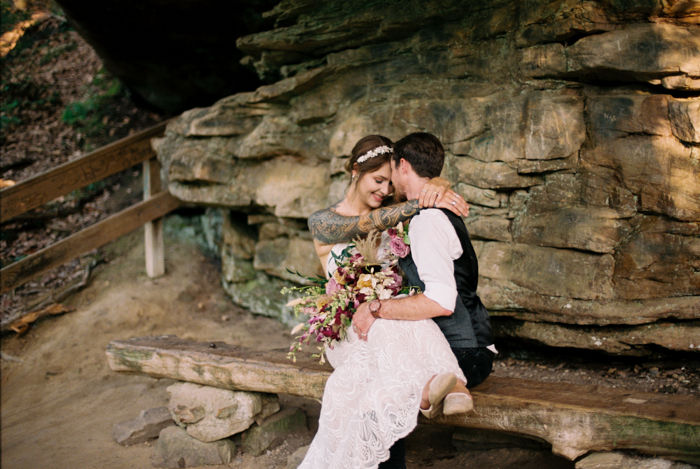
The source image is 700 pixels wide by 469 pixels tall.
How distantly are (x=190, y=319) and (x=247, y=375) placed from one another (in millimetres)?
3597

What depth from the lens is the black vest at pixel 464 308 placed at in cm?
308

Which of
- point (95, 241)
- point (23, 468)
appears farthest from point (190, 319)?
point (23, 468)

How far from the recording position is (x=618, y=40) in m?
4.11

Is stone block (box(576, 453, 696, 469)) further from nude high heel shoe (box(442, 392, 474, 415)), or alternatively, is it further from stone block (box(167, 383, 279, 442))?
stone block (box(167, 383, 279, 442))

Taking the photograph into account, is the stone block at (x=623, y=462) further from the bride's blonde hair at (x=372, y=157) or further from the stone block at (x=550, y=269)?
the bride's blonde hair at (x=372, y=157)

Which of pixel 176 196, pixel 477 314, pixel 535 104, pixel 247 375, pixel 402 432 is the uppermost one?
pixel 535 104

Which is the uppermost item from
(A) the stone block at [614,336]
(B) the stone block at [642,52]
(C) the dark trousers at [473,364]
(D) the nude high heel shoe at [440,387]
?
(B) the stone block at [642,52]

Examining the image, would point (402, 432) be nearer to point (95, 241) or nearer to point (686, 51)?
point (686, 51)

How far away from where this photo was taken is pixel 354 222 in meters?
3.85

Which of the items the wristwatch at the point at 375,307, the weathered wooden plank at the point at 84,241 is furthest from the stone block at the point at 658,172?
the weathered wooden plank at the point at 84,241

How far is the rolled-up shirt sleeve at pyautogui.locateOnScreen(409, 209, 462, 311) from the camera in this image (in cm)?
287

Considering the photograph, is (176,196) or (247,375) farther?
(176,196)

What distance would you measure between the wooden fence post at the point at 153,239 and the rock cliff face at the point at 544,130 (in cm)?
267

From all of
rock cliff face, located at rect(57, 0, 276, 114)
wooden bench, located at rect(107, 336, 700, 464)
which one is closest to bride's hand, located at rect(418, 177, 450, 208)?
wooden bench, located at rect(107, 336, 700, 464)
